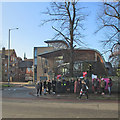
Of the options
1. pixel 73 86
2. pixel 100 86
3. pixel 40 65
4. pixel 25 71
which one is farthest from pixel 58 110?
pixel 25 71

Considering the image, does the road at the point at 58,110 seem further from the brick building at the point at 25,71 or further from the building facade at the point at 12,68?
the brick building at the point at 25,71

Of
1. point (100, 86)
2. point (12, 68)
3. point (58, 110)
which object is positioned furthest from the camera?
point (12, 68)

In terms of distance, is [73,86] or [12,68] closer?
[73,86]

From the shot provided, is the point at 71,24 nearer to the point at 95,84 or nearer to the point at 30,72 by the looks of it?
the point at 95,84

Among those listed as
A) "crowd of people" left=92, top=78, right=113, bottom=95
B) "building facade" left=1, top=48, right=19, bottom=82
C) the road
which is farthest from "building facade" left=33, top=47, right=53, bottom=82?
the road

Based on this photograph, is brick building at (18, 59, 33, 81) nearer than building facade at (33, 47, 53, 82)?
No

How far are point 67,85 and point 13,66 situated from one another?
55481mm

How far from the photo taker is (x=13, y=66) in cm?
6944

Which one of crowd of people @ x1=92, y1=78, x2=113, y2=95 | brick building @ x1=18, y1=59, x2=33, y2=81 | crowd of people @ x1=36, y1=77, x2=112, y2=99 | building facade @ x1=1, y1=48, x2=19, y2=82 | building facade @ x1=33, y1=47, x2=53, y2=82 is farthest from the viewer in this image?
brick building @ x1=18, y1=59, x2=33, y2=81

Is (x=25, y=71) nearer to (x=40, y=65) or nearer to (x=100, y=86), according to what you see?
(x=40, y=65)

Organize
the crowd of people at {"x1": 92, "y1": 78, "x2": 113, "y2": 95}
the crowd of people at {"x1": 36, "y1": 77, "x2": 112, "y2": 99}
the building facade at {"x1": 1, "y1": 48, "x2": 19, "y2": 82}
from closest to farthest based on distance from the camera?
the crowd of people at {"x1": 36, "y1": 77, "x2": 112, "y2": 99} < the crowd of people at {"x1": 92, "y1": 78, "x2": 113, "y2": 95} < the building facade at {"x1": 1, "y1": 48, "x2": 19, "y2": 82}

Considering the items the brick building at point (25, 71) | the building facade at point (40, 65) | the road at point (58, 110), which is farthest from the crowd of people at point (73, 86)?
the brick building at point (25, 71)

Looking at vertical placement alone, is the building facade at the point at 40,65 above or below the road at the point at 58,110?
above

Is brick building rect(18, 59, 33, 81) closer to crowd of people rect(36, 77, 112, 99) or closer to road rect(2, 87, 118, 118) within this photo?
crowd of people rect(36, 77, 112, 99)
